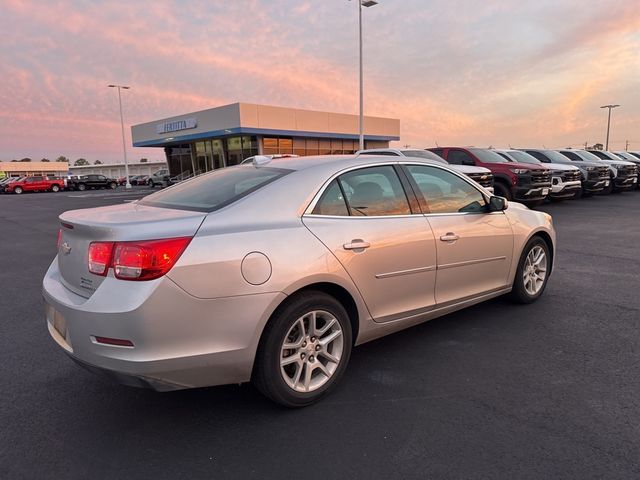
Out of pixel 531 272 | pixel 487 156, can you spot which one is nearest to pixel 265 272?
pixel 531 272

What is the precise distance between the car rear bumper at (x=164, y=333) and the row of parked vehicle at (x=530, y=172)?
27.8 feet

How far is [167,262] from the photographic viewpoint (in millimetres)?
2420

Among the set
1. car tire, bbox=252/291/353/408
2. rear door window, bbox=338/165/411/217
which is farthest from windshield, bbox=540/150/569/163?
car tire, bbox=252/291/353/408

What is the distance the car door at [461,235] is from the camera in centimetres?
371

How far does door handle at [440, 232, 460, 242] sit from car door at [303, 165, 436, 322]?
130mm

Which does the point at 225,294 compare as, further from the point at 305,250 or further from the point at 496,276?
the point at 496,276

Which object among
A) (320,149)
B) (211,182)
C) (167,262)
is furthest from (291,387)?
(320,149)

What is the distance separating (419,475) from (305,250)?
54.4 inches

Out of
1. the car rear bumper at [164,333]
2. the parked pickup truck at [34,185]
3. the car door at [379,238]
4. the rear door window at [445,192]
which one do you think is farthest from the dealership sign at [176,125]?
the car rear bumper at [164,333]

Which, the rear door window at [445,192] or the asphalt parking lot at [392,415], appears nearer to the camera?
the asphalt parking lot at [392,415]

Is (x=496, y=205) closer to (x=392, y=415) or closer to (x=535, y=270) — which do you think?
(x=535, y=270)

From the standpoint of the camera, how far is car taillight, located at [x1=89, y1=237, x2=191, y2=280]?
7.86ft

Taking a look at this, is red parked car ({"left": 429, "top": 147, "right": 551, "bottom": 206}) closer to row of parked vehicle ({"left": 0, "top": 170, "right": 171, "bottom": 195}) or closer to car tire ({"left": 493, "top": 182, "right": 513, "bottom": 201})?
car tire ({"left": 493, "top": 182, "right": 513, "bottom": 201})

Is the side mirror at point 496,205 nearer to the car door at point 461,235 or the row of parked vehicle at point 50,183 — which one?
the car door at point 461,235
